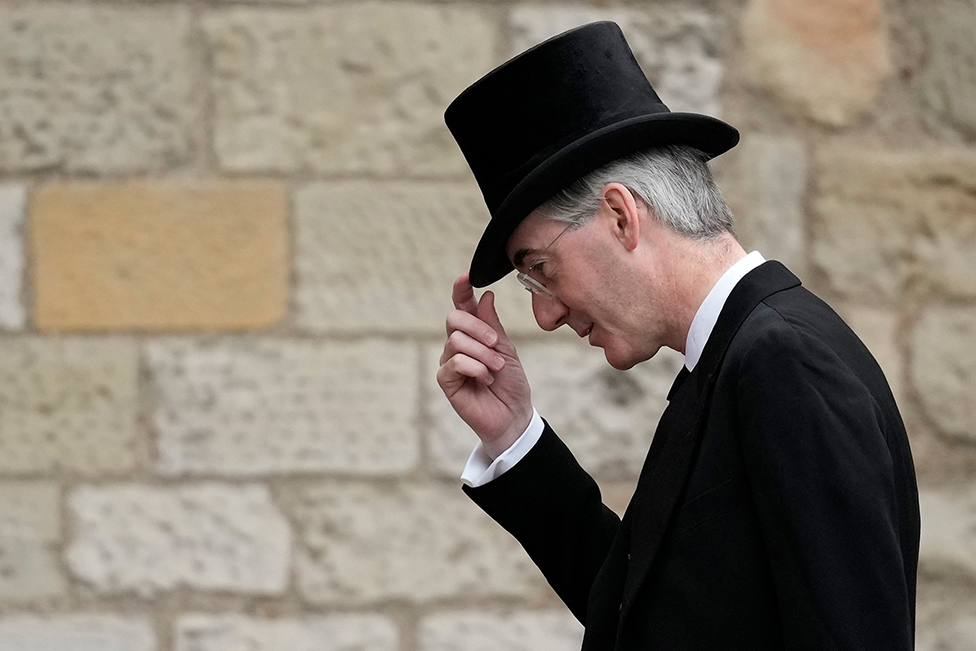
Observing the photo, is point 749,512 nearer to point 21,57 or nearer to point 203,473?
point 203,473

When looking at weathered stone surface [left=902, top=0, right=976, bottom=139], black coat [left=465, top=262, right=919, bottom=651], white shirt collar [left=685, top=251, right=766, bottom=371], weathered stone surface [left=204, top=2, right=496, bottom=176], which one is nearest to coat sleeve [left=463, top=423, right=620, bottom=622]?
black coat [left=465, top=262, right=919, bottom=651]

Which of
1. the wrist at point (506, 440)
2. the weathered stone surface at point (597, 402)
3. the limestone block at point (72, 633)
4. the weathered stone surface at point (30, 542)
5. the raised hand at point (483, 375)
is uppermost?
the raised hand at point (483, 375)

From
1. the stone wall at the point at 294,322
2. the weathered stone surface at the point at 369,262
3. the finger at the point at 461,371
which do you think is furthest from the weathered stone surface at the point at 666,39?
the finger at the point at 461,371

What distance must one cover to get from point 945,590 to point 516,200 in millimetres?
1808

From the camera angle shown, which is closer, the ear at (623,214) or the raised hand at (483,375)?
the ear at (623,214)

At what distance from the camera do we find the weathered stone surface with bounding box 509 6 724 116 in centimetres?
268

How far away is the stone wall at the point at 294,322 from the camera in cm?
261

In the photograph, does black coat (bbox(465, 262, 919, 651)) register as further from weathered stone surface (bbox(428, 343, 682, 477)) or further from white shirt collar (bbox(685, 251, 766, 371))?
weathered stone surface (bbox(428, 343, 682, 477))

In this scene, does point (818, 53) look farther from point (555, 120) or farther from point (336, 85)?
point (555, 120)

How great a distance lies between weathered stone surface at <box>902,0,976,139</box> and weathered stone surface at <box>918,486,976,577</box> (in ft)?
3.00

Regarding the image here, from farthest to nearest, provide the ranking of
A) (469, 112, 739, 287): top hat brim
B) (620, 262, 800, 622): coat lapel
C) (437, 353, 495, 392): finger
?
(437, 353, 495, 392): finger, (469, 112, 739, 287): top hat brim, (620, 262, 800, 622): coat lapel

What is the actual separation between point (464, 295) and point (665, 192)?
1.45 feet

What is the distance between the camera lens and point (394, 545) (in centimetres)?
263

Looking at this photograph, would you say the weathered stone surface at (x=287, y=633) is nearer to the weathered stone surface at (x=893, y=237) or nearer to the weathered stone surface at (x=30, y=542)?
the weathered stone surface at (x=30, y=542)
